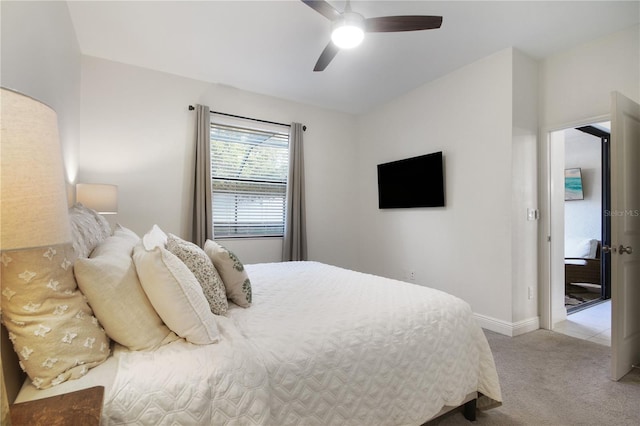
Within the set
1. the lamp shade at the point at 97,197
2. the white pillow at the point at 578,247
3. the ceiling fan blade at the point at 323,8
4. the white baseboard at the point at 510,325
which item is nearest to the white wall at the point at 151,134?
the lamp shade at the point at 97,197

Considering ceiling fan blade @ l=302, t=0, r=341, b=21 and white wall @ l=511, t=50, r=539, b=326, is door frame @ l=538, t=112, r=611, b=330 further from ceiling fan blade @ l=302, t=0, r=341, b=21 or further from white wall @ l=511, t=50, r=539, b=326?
ceiling fan blade @ l=302, t=0, r=341, b=21

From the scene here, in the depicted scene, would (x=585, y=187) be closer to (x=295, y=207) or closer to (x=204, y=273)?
(x=295, y=207)

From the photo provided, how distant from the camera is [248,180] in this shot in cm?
404

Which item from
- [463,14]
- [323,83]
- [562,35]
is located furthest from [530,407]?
[323,83]

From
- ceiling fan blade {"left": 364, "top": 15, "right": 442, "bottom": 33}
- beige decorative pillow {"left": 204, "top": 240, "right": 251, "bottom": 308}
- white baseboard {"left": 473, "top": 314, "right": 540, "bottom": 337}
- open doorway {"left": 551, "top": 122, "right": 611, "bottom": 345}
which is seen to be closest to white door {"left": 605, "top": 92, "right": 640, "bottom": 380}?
open doorway {"left": 551, "top": 122, "right": 611, "bottom": 345}

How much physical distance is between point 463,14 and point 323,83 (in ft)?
5.57

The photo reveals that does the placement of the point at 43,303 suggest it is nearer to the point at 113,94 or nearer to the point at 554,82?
the point at 113,94

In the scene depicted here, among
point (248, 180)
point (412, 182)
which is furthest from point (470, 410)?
point (248, 180)

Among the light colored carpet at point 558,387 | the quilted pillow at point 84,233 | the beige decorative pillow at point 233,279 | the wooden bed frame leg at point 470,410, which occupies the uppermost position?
the quilted pillow at point 84,233

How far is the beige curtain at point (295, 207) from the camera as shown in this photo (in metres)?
4.14

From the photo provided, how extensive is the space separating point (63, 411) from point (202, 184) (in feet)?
9.97

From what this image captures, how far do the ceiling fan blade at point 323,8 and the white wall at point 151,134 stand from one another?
2173 mm

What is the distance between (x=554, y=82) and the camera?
122 inches

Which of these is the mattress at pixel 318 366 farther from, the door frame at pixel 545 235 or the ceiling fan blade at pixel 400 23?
the door frame at pixel 545 235
